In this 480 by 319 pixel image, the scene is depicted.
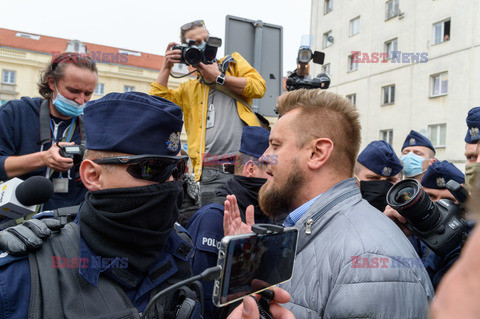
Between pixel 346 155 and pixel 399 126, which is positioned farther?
pixel 399 126

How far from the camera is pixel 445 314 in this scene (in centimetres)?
44

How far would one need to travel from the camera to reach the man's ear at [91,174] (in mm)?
1771

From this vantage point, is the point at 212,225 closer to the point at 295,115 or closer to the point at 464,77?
the point at 295,115

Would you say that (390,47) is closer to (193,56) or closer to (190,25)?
(190,25)

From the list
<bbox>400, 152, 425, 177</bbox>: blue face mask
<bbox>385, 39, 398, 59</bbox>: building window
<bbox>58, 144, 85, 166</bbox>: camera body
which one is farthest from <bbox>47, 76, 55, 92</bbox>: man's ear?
<bbox>385, 39, 398, 59</bbox>: building window

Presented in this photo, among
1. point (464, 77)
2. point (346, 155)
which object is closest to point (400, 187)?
point (346, 155)

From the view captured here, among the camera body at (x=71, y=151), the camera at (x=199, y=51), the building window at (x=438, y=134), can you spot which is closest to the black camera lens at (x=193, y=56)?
the camera at (x=199, y=51)

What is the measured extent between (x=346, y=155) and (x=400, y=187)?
0.93 meters

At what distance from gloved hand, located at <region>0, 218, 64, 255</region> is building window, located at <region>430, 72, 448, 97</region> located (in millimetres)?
21563

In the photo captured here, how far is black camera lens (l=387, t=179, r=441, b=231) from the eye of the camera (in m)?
2.78

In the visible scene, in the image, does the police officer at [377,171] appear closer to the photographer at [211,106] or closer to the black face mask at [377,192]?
the black face mask at [377,192]

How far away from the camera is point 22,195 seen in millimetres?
2258

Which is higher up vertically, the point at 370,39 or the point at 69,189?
the point at 370,39

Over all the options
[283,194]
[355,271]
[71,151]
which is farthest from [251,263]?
[71,151]
